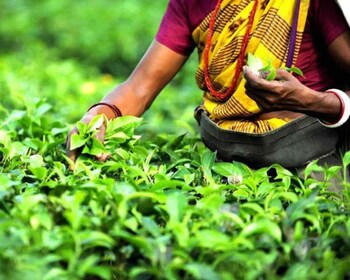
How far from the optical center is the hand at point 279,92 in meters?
3.49

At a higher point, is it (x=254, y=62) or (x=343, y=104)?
(x=254, y=62)

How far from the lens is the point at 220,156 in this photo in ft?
13.5

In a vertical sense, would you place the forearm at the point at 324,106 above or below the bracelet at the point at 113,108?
above

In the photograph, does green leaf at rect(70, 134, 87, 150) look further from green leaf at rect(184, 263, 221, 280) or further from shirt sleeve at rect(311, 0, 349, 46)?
green leaf at rect(184, 263, 221, 280)

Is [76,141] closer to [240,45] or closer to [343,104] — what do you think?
[240,45]

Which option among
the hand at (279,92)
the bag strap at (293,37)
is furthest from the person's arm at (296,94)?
the bag strap at (293,37)

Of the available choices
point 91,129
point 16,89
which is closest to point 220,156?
point 91,129

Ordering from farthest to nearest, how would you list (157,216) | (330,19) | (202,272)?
(330,19)
(157,216)
(202,272)

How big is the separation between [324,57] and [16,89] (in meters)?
2.52

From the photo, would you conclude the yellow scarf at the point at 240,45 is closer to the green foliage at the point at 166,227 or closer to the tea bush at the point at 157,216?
the tea bush at the point at 157,216

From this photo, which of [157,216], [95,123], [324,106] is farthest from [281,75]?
[95,123]

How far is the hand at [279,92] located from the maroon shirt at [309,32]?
0.32m

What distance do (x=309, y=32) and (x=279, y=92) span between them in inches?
18.5

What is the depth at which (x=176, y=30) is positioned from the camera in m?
4.22
